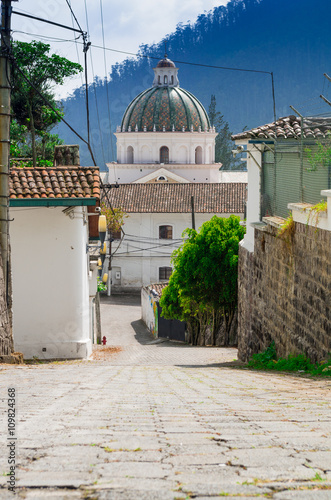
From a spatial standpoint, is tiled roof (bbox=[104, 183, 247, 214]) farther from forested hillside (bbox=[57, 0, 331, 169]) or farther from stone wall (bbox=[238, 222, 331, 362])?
forested hillside (bbox=[57, 0, 331, 169])

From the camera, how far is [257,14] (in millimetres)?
191500

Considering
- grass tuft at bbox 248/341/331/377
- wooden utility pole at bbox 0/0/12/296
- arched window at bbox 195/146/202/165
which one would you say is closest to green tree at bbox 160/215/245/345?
grass tuft at bbox 248/341/331/377

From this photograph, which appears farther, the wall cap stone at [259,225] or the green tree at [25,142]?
the green tree at [25,142]

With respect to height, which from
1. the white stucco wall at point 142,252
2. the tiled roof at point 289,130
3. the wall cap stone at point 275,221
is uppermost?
the tiled roof at point 289,130

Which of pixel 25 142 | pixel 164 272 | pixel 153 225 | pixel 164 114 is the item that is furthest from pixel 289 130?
pixel 164 114

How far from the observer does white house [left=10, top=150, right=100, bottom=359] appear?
42.7 feet

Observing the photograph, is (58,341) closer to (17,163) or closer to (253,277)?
(253,277)

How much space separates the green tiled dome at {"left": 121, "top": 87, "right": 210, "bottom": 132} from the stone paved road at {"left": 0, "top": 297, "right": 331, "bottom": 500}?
199ft

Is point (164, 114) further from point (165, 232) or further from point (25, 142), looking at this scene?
point (25, 142)

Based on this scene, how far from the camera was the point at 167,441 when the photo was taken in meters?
3.64

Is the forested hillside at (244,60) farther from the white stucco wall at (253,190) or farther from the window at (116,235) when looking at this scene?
the white stucco wall at (253,190)

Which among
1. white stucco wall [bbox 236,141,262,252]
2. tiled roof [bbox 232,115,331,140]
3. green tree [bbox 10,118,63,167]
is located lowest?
white stucco wall [bbox 236,141,262,252]

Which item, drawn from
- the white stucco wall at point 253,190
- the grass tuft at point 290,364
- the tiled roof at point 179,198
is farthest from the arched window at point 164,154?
the grass tuft at point 290,364

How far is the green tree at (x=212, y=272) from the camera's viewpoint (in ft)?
81.7
